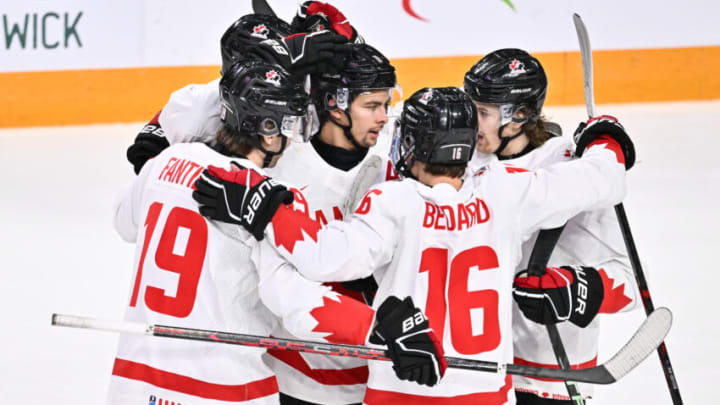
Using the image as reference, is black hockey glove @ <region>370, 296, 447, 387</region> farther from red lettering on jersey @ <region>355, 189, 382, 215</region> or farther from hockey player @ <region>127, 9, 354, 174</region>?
hockey player @ <region>127, 9, 354, 174</region>

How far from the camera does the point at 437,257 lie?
1.98m

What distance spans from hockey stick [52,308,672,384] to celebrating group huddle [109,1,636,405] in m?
0.04

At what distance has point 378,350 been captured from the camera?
1957mm

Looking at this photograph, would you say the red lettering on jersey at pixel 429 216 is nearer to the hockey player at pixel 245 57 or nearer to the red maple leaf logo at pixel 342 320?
the red maple leaf logo at pixel 342 320

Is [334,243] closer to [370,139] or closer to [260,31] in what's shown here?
[370,139]

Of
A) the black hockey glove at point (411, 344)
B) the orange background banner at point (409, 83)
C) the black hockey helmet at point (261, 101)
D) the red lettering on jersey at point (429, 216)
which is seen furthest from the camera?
the orange background banner at point (409, 83)

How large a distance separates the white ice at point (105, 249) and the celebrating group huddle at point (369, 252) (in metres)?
1.44

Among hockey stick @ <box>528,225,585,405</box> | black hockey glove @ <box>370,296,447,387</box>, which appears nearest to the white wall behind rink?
hockey stick @ <box>528,225,585,405</box>

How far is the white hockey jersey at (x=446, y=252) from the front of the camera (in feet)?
6.34

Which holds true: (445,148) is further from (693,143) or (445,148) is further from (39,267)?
(693,143)

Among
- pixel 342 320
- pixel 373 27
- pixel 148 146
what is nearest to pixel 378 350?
pixel 342 320

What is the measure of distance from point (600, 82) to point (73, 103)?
13.1 ft

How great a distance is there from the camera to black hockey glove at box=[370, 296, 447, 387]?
1869 mm


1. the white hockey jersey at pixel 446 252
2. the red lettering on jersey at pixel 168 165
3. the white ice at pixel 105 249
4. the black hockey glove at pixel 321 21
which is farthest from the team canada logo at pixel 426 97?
the white ice at pixel 105 249
